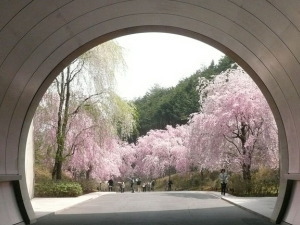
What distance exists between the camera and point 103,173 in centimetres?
3781

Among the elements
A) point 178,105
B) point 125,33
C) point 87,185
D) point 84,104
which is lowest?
point 87,185

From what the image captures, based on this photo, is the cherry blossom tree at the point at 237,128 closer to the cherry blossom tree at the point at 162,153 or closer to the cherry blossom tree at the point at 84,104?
the cherry blossom tree at the point at 84,104

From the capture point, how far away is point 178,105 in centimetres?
7912

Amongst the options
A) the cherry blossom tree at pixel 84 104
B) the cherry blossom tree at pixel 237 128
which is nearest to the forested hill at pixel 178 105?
the cherry blossom tree at pixel 237 128

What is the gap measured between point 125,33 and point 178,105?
66.2 m

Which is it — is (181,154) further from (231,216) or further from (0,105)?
(0,105)

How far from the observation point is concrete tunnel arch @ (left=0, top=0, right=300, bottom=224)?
9188 mm

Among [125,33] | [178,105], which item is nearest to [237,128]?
[125,33]

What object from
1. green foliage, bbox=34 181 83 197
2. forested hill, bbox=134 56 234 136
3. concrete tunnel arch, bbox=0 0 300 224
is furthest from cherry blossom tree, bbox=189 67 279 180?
forested hill, bbox=134 56 234 136

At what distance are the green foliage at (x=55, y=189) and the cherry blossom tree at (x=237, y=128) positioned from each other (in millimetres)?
8805

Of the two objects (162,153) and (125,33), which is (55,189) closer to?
(125,33)

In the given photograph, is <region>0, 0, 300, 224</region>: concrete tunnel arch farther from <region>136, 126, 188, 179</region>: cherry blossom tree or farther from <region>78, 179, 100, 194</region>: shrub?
<region>136, 126, 188, 179</region>: cherry blossom tree

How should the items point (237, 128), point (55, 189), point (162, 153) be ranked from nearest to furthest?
1. point (55, 189)
2. point (237, 128)
3. point (162, 153)

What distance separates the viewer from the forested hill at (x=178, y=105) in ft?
255
